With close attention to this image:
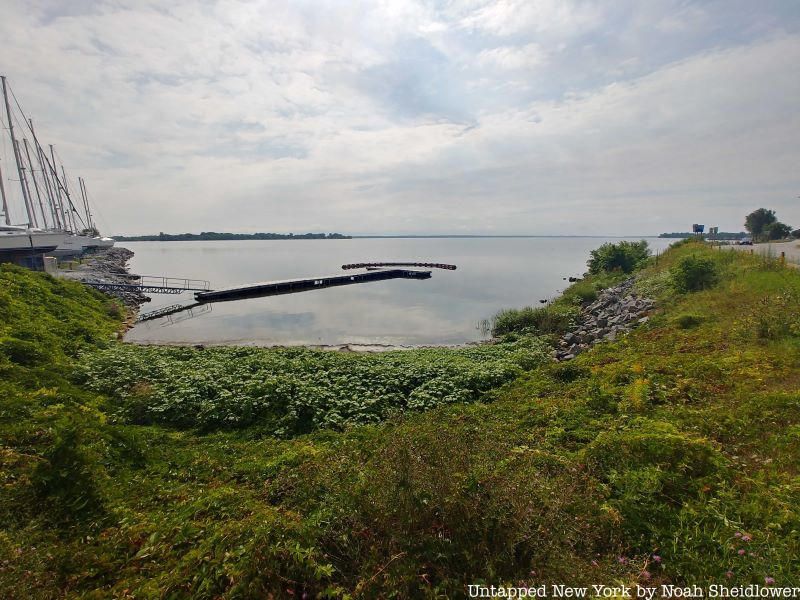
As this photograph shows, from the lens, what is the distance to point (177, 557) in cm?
353

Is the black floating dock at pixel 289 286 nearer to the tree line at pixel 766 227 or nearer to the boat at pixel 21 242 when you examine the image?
the boat at pixel 21 242

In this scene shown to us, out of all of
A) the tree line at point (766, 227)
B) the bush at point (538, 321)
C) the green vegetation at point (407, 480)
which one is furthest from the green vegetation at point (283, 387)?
the tree line at point (766, 227)

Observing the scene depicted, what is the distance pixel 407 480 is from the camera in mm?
3635

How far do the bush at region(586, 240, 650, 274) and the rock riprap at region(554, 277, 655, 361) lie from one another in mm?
14869

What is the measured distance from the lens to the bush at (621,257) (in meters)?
33.6

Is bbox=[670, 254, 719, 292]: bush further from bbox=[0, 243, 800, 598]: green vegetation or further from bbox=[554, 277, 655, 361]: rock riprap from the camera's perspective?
bbox=[0, 243, 800, 598]: green vegetation

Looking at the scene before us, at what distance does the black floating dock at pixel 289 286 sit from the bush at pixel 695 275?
3243cm

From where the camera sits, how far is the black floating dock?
3384 centimetres

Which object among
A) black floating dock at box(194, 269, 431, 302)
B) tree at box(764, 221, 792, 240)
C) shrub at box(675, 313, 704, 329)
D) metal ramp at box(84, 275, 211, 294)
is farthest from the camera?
tree at box(764, 221, 792, 240)

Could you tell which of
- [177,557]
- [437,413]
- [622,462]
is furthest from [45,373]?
[622,462]

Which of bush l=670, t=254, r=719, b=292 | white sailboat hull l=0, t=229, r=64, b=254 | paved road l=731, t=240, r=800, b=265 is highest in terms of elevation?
white sailboat hull l=0, t=229, r=64, b=254

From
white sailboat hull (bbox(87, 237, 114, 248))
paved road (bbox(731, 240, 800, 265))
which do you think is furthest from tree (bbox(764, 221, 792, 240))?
white sailboat hull (bbox(87, 237, 114, 248))

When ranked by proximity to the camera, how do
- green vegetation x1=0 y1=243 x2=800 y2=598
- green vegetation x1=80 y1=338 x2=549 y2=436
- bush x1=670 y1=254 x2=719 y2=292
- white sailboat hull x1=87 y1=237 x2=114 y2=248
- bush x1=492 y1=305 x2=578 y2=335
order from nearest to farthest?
green vegetation x1=0 y1=243 x2=800 y2=598
green vegetation x1=80 y1=338 x2=549 y2=436
bush x1=670 y1=254 x2=719 y2=292
bush x1=492 y1=305 x2=578 y2=335
white sailboat hull x1=87 y1=237 x2=114 y2=248

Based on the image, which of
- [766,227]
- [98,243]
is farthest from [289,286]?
[766,227]
